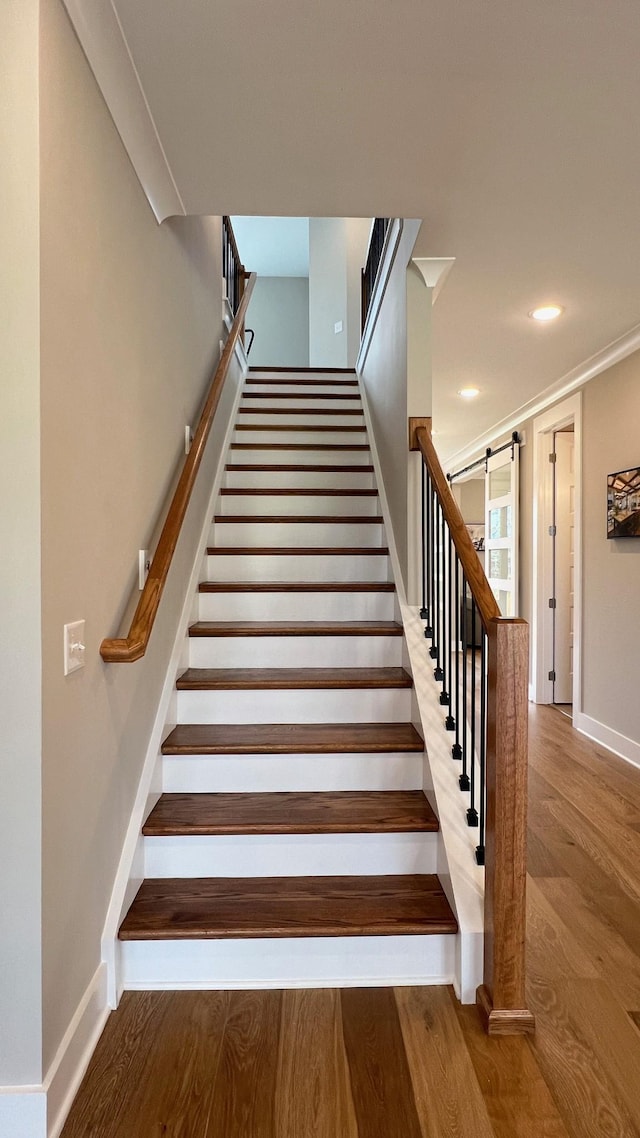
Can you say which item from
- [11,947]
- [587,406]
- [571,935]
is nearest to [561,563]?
[587,406]

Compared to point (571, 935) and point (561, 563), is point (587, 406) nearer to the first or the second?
point (561, 563)

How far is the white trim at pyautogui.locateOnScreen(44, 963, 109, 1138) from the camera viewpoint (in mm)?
1318

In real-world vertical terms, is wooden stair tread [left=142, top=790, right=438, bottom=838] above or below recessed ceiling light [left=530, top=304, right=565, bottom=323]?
below

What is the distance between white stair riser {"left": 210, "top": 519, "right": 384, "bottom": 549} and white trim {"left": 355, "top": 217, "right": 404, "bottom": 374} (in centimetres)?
132

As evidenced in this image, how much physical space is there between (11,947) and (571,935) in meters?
1.61

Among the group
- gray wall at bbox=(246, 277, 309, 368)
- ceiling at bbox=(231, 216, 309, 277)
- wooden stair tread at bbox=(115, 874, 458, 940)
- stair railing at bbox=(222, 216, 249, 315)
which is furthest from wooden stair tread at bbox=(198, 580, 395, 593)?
gray wall at bbox=(246, 277, 309, 368)

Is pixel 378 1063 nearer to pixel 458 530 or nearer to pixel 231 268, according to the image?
pixel 458 530

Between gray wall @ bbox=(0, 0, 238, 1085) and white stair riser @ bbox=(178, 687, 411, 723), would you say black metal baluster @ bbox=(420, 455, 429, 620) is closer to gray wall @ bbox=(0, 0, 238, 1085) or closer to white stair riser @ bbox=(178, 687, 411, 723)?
white stair riser @ bbox=(178, 687, 411, 723)

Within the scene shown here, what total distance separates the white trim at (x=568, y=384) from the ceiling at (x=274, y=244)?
3408 mm

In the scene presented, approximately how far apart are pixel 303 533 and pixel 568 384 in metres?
2.33

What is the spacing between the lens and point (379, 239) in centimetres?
388

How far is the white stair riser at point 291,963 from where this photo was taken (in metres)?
1.72

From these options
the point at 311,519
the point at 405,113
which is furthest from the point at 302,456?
the point at 405,113

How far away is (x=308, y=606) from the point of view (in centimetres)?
303
